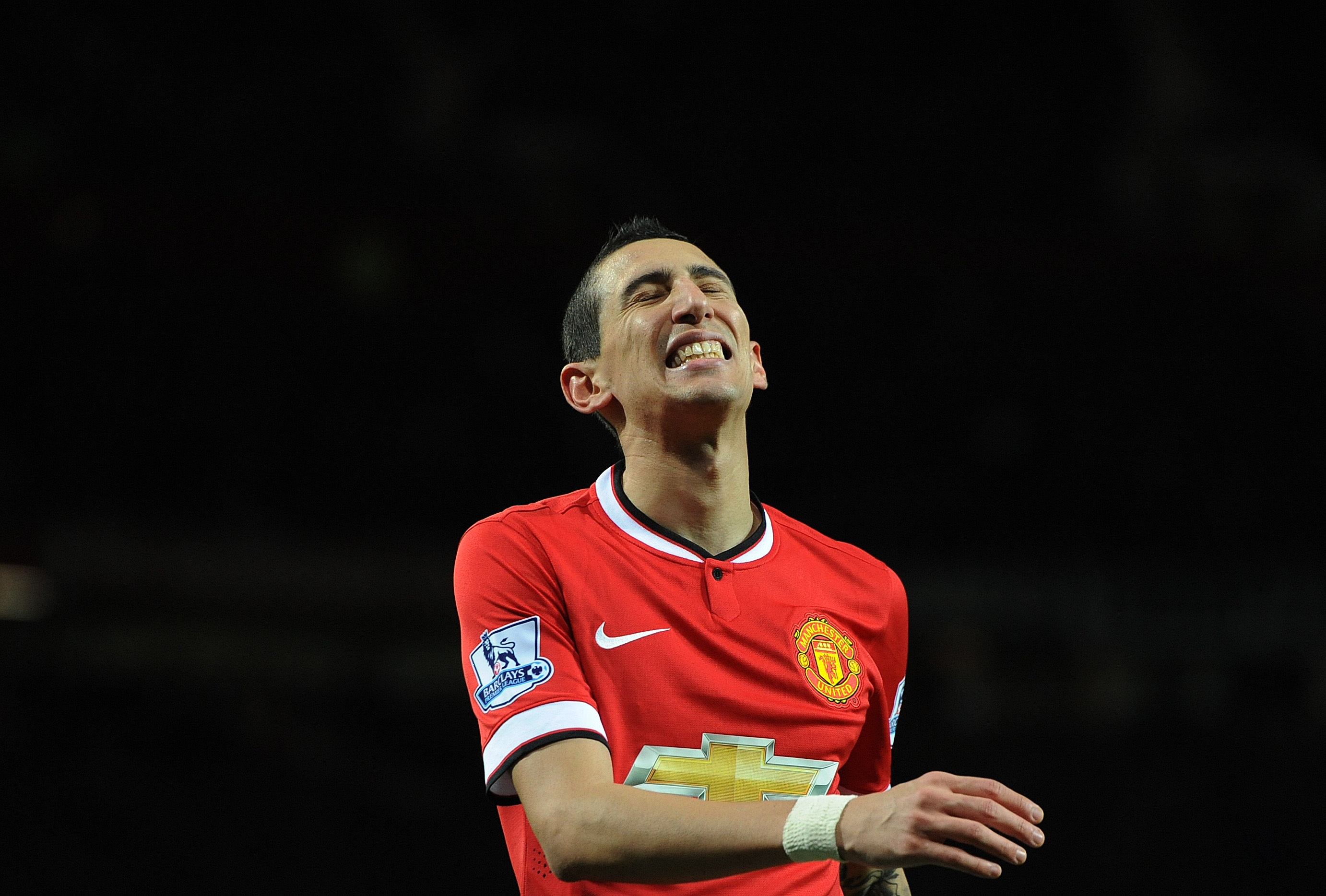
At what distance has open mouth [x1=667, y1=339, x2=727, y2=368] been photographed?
237 centimetres

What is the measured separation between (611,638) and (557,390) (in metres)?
7.33

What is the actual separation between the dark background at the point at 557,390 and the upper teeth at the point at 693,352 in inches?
169

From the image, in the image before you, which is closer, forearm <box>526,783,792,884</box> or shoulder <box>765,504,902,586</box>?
forearm <box>526,783,792,884</box>

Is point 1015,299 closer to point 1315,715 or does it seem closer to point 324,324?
point 1315,715

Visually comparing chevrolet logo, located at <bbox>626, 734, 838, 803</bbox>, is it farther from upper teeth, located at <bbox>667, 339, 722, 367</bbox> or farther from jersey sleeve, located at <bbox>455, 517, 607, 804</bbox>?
upper teeth, located at <bbox>667, 339, 722, 367</bbox>

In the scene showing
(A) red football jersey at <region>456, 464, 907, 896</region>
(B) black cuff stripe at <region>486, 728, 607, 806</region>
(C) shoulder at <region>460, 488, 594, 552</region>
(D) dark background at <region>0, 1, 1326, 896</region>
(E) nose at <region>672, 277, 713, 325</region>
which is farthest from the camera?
(D) dark background at <region>0, 1, 1326, 896</region>

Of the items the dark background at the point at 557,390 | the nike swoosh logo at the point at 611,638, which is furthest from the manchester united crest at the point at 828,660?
the dark background at the point at 557,390

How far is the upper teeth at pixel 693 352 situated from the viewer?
2.37 m

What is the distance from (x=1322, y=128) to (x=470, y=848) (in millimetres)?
8810

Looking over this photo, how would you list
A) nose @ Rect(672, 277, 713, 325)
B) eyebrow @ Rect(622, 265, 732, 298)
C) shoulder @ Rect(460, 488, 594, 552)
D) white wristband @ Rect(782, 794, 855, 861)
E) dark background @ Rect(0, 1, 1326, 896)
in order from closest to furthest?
white wristband @ Rect(782, 794, 855, 861) < shoulder @ Rect(460, 488, 594, 552) < nose @ Rect(672, 277, 713, 325) < eyebrow @ Rect(622, 265, 732, 298) < dark background @ Rect(0, 1, 1326, 896)

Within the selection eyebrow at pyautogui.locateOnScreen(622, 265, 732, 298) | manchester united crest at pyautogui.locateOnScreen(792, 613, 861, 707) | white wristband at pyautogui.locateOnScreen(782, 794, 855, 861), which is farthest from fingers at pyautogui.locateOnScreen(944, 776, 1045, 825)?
eyebrow at pyautogui.locateOnScreen(622, 265, 732, 298)

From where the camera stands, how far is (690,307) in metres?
2.39

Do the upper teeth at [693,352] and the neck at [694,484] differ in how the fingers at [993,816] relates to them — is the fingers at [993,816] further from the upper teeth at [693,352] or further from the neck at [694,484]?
the upper teeth at [693,352]

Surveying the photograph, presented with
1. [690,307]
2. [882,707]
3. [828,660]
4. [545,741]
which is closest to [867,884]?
[882,707]
